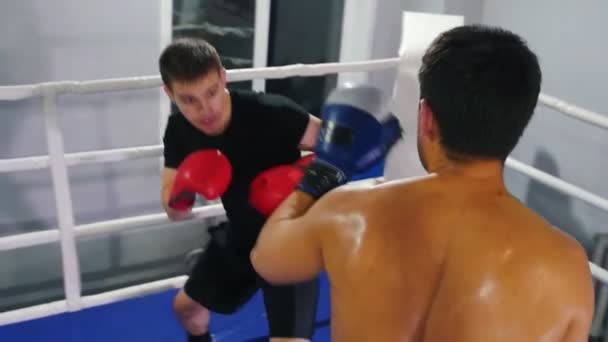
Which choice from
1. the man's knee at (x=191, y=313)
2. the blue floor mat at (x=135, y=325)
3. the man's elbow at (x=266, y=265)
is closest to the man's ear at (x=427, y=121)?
the man's elbow at (x=266, y=265)

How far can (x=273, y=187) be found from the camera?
52.6 inches

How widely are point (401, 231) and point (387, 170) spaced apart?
173 cm

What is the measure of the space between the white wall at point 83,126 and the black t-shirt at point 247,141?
1.01 meters

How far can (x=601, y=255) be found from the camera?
2.19 metres

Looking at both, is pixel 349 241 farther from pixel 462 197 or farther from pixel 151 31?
pixel 151 31

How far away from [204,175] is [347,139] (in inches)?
17.1

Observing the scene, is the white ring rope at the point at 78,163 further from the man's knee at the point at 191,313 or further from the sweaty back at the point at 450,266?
the sweaty back at the point at 450,266

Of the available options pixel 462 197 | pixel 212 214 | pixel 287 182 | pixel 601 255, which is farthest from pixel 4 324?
pixel 601 255

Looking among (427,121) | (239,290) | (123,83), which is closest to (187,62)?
(123,83)

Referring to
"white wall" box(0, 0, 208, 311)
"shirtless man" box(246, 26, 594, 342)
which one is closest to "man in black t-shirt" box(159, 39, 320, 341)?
"shirtless man" box(246, 26, 594, 342)

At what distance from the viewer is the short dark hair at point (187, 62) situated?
138 cm

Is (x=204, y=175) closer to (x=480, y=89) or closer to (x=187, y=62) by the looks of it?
(x=187, y=62)

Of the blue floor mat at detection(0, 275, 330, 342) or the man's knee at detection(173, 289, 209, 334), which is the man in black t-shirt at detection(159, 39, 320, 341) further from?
the blue floor mat at detection(0, 275, 330, 342)

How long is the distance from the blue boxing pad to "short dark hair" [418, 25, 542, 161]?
0.27m
